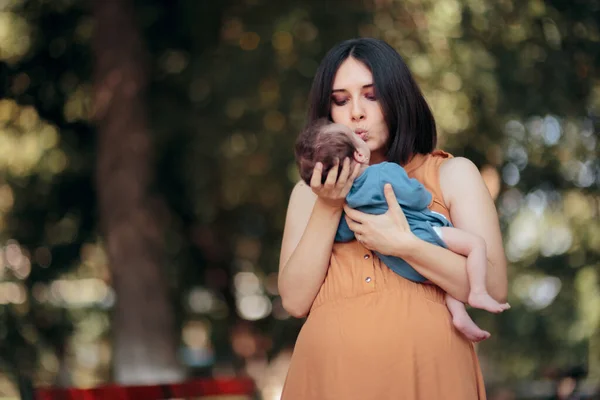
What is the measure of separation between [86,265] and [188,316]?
135 centimetres

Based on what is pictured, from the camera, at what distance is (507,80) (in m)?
8.00

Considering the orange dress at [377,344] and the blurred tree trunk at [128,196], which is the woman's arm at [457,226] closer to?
the orange dress at [377,344]

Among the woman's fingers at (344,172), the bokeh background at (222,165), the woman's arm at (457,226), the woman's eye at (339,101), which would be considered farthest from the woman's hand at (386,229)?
the bokeh background at (222,165)

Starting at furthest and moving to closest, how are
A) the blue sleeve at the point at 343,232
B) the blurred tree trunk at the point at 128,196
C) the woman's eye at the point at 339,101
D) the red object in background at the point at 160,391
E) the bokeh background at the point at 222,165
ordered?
the blurred tree trunk at the point at 128,196 → the bokeh background at the point at 222,165 → the red object in background at the point at 160,391 → the woman's eye at the point at 339,101 → the blue sleeve at the point at 343,232

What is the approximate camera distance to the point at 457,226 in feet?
9.32

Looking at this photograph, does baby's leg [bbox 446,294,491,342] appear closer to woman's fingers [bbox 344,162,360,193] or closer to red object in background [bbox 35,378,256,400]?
woman's fingers [bbox 344,162,360,193]

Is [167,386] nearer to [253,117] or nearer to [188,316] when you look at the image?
[253,117]

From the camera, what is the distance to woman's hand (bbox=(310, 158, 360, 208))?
2703 mm

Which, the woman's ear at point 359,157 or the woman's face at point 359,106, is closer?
the woman's ear at point 359,157

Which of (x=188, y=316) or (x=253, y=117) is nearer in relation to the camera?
(x=253, y=117)

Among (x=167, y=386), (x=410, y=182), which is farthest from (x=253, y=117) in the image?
(x=410, y=182)

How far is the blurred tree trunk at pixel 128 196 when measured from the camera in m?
9.64

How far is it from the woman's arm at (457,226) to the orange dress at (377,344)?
0.08 metres

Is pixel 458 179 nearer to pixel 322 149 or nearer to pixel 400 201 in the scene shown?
pixel 400 201
